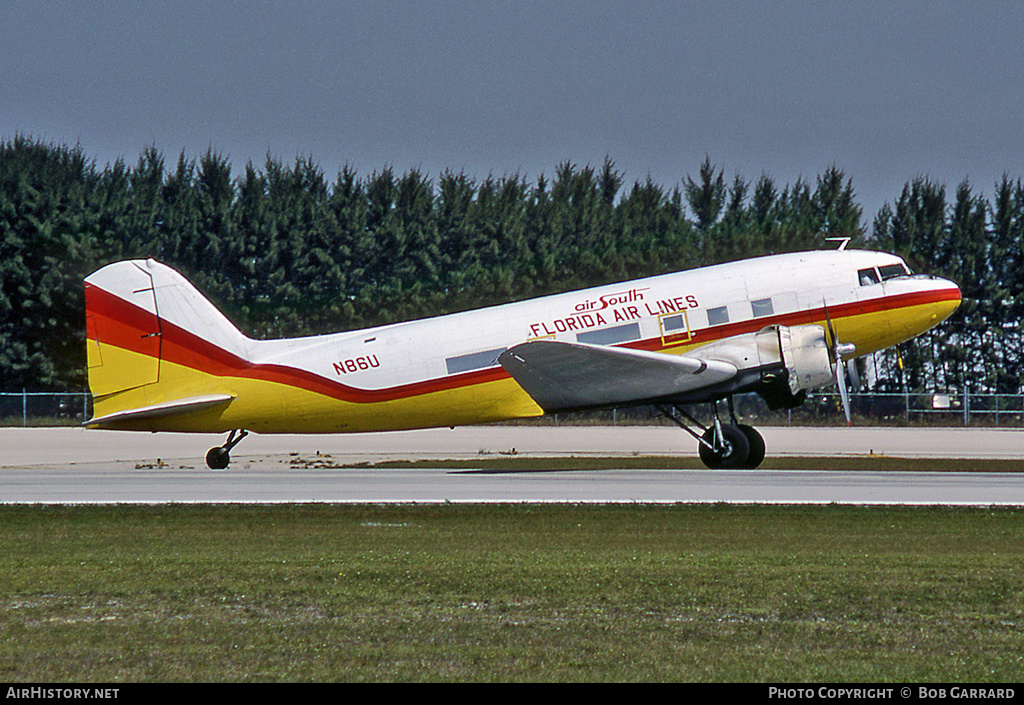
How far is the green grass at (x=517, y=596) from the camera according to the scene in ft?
30.6

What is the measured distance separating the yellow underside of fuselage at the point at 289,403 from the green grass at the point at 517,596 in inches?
389

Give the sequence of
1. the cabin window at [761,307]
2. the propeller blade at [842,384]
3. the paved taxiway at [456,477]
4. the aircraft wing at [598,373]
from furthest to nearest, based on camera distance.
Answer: the cabin window at [761,307] → the propeller blade at [842,384] → the aircraft wing at [598,373] → the paved taxiway at [456,477]

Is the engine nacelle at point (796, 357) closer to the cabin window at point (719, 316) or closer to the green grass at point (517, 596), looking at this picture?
the cabin window at point (719, 316)

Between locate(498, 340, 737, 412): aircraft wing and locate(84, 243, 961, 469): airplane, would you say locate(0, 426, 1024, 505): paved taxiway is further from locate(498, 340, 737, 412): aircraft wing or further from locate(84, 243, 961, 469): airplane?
locate(498, 340, 737, 412): aircraft wing

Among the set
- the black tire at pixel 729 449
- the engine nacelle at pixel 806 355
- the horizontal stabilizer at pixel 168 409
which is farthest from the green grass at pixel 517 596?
the horizontal stabilizer at pixel 168 409

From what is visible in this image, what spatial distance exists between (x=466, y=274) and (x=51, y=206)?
2594cm

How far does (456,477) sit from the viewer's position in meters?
28.2

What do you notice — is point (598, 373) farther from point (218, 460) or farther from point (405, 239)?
point (405, 239)

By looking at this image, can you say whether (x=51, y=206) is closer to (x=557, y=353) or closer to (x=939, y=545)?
(x=557, y=353)

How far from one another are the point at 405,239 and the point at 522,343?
159 ft

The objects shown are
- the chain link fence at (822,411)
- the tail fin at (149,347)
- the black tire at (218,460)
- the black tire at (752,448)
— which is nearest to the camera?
the black tire at (752,448)

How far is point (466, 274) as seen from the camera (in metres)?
74.9

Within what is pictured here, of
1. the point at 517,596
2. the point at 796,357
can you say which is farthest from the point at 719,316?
the point at 517,596
